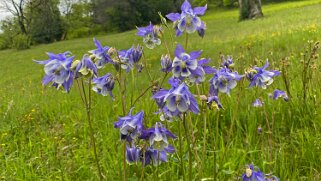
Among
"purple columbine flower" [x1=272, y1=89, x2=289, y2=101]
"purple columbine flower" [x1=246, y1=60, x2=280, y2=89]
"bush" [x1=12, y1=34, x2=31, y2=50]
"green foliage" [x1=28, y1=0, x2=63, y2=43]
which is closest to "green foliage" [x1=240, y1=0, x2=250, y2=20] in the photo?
"bush" [x1=12, y1=34, x2=31, y2=50]

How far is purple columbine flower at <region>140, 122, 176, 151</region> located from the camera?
1361 mm

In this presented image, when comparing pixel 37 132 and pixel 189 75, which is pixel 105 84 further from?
pixel 37 132

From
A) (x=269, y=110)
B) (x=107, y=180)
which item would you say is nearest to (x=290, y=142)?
(x=269, y=110)

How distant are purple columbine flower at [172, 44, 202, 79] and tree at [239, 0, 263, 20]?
2193cm

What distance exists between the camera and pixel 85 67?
1.39m

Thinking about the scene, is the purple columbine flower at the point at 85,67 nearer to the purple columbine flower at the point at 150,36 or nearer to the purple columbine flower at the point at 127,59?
the purple columbine flower at the point at 127,59

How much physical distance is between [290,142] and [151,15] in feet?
Answer: 121

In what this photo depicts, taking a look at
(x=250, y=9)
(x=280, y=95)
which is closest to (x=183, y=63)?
(x=280, y=95)

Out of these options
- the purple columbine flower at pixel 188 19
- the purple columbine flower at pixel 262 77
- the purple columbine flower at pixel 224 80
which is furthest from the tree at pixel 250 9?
the purple columbine flower at pixel 224 80

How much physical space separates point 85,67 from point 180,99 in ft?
1.24

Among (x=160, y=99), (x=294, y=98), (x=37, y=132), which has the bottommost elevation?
(x=37, y=132)

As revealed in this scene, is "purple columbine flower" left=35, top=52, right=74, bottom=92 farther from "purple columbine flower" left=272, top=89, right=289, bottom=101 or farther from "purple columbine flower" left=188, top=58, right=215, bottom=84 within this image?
"purple columbine flower" left=272, top=89, right=289, bottom=101

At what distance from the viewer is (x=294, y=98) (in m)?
3.20

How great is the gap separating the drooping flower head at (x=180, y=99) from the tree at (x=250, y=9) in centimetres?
2204
